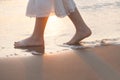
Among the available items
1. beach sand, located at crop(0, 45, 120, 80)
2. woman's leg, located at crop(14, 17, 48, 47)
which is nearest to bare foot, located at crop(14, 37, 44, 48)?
woman's leg, located at crop(14, 17, 48, 47)

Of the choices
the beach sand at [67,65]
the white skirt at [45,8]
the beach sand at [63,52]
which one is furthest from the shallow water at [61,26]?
the white skirt at [45,8]

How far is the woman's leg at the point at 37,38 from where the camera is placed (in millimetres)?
2840

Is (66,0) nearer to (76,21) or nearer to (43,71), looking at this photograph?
(76,21)

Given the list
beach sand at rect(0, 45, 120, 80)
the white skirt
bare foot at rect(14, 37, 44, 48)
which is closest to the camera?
beach sand at rect(0, 45, 120, 80)

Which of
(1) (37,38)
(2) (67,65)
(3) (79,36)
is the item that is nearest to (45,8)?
(1) (37,38)

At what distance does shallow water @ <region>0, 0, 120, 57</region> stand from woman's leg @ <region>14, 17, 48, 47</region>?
0.22 ft

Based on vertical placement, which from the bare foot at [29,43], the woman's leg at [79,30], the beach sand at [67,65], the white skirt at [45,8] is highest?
the white skirt at [45,8]

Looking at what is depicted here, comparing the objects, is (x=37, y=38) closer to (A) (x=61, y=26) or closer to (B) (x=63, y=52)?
(B) (x=63, y=52)

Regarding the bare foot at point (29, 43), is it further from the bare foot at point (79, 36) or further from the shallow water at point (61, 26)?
the bare foot at point (79, 36)

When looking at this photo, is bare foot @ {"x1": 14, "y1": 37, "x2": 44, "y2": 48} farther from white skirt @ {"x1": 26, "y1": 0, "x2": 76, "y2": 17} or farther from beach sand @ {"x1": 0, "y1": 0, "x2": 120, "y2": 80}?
white skirt @ {"x1": 26, "y1": 0, "x2": 76, "y2": 17}

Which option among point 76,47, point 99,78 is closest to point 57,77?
point 99,78

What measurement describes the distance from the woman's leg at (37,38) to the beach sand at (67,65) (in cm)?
17

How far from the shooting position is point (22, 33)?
3.28 m

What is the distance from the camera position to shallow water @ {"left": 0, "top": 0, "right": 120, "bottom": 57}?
2980mm
